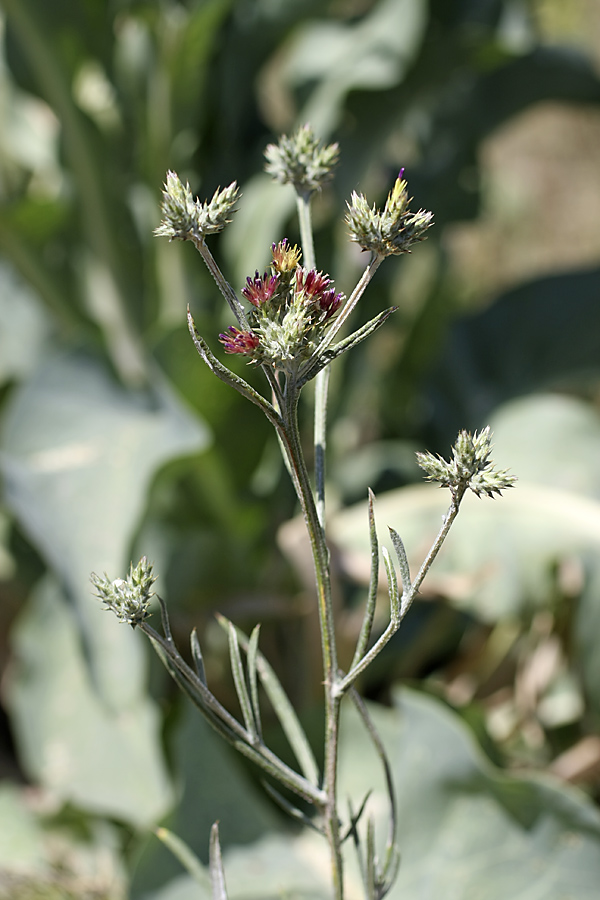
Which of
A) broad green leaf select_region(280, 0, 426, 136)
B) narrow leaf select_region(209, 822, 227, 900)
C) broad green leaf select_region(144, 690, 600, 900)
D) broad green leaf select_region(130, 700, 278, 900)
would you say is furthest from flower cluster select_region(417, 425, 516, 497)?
broad green leaf select_region(280, 0, 426, 136)

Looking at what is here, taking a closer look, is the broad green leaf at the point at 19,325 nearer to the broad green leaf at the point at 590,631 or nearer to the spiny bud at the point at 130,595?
the broad green leaf at the point at 590,631

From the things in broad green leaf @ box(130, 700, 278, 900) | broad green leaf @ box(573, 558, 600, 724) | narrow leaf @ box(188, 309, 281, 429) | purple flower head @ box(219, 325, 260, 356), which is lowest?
narrow leaf @ box(188, 309, 281, 429)

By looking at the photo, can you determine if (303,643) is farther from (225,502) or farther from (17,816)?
(17,816)

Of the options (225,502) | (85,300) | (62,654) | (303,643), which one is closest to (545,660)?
(303,643)

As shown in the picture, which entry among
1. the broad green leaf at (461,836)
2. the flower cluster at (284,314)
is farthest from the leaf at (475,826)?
the flower cluster at (284,314)

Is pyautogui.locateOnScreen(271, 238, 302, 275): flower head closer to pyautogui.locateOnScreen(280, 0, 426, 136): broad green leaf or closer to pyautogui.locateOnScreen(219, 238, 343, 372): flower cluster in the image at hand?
pyautogui.locateOnScreen(219, 238, 343, 372): flower cluster

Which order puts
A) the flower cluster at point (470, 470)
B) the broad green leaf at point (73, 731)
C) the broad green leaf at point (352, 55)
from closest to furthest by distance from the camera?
the flower cluster at point (470, 470) < the broad green leaf at point (73, 731) < the broad green leaf at point (352, 55)

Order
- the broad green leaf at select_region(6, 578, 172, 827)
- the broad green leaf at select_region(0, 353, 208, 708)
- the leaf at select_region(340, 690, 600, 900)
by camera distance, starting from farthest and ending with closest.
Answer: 1. the broad green leaf at select_region(6, 578, 172, 827)
2. the broad green leaf at select_region(0, 353, 208, 708)
3. the leaf at select_region(340, 690, 600, 900)
